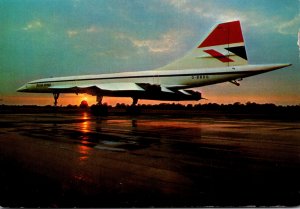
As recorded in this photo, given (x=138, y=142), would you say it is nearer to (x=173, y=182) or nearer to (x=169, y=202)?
(x=173, y=182)

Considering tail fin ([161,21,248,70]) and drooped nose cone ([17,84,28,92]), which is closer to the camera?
tail fin ([161,21,248,70])

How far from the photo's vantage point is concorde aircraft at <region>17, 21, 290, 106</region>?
955 inches

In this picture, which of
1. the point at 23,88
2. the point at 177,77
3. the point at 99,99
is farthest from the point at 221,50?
the point at 23,88

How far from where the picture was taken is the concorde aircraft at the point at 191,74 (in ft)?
79.6

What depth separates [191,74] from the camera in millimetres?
26609

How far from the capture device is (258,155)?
280 inches

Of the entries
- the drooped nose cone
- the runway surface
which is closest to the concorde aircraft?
the drooped nose cone

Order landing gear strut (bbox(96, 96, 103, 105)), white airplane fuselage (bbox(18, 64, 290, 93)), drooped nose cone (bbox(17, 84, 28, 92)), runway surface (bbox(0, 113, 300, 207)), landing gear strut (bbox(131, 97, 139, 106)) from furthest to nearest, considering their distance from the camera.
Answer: drooped nose cone (bbox(17, 84, 28, 92)), landing gear strut (bbox(131, 97, 139, 106)), landing gear strut (bbox(96, 96, 103, 105)), white airplane fuselage (bbox(18, 64, 290, 93)), runway surface (bbox(0, 113, 300, 207))

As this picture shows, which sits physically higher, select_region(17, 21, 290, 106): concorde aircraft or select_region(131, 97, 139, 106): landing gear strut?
select_region(17, 21, 290, 106): concorde aircraft

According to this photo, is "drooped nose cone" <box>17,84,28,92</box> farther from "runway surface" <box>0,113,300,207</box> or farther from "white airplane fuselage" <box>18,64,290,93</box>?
"runway surface" <box>0,113,300,207</box>

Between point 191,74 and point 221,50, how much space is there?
11.2 ft

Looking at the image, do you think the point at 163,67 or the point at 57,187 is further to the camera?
the point at 163,67

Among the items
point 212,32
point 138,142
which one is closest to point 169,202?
point 138,142

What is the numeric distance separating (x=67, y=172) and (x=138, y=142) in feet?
12.9
